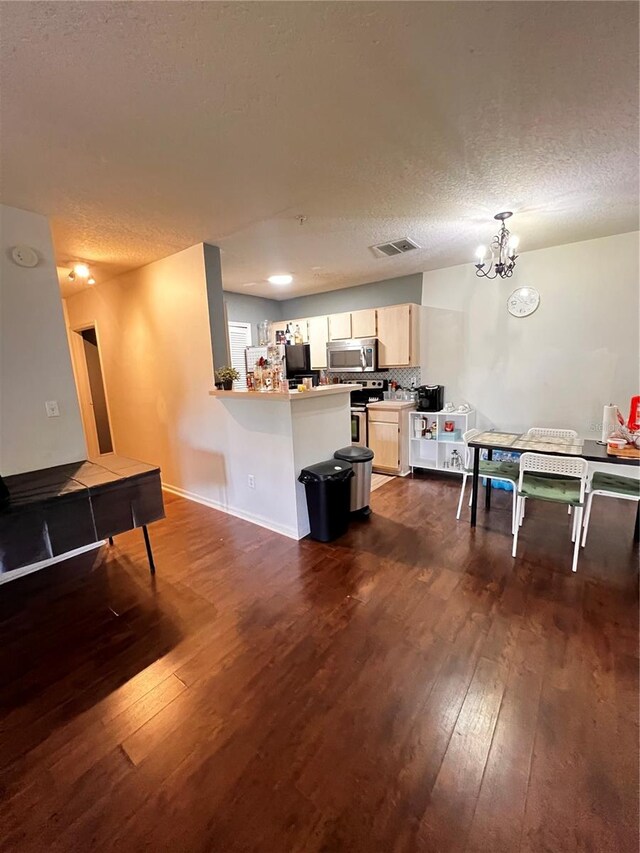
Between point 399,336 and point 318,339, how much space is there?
1363mm

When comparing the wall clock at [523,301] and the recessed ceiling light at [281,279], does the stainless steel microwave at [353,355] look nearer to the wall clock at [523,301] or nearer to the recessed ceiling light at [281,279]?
the recessed ceiling light at [281,279]

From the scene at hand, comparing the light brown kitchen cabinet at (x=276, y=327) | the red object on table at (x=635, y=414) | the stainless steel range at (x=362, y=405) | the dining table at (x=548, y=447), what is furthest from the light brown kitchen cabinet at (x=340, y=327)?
the red object on table at (x=635, y=414)

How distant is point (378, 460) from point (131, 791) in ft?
12.8

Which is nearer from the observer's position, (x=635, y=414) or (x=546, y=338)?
(x=635, y=414)

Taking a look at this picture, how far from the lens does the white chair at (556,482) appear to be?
2459mm

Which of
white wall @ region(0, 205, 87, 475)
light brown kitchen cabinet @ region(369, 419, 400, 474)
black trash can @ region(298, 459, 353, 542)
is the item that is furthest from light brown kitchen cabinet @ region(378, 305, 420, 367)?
white wall @ region(0, 205, 87, 475)

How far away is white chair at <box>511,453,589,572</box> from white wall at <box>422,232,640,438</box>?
4.96 feet

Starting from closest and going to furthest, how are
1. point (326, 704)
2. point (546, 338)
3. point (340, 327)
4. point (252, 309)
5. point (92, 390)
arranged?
1. point (326, 704)
2. point (546, 338)
3. point (340, 327)
4. point (92, 390)
5. point (252, 309)

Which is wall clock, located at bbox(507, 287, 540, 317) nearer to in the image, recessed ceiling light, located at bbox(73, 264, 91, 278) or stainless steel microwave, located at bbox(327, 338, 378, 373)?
stainless steel microwave, located at bbox(327, 338, 378, 373)

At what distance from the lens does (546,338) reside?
3.92 meters

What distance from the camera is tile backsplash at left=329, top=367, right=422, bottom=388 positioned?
16.3 feet

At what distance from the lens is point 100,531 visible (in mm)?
2334

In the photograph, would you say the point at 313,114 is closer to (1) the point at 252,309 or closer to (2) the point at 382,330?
(2) the point at 382,330

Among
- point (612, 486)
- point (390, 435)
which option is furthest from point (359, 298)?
point (612, 486)
